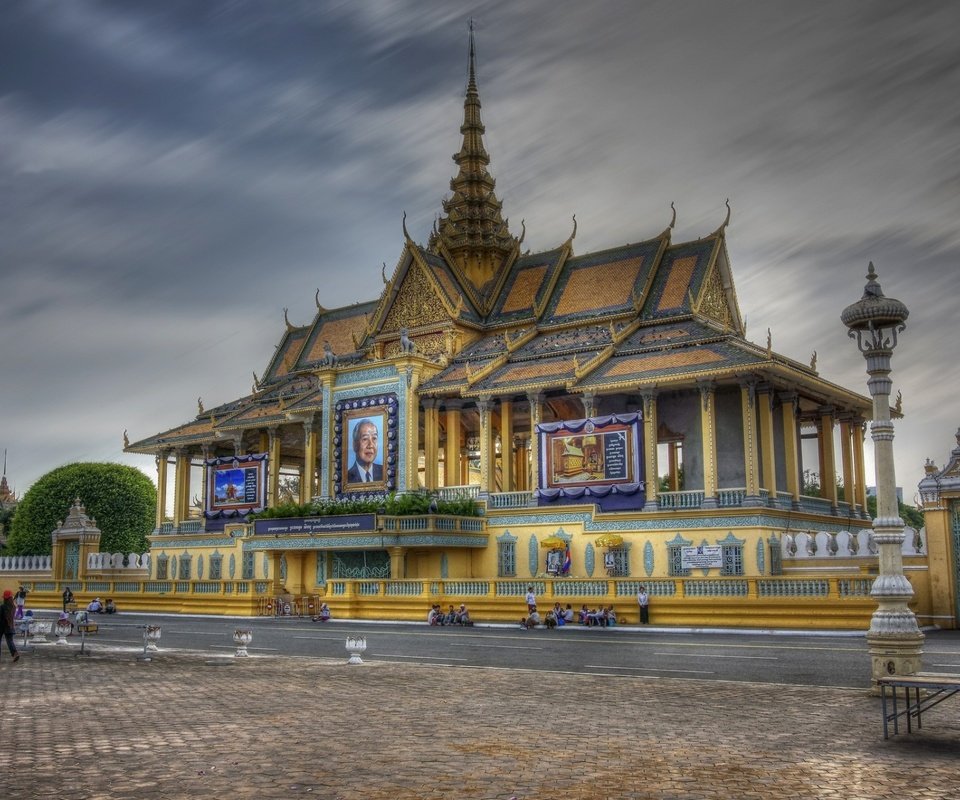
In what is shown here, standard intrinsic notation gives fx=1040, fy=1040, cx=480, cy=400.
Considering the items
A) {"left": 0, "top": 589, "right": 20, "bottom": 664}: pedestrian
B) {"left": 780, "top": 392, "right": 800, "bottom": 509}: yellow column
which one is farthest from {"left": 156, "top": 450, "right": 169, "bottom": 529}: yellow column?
{"left": 0, "top": 589, "right": 20, "bottom": 664}: pedestrian

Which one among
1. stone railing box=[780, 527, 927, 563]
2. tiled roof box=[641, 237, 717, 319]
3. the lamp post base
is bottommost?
the lamp post base

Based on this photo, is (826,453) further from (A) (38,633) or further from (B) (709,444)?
(A) (38,633)

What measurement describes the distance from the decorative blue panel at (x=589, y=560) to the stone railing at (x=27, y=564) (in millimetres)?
26575

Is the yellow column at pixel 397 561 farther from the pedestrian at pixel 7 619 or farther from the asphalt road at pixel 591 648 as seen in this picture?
the pedestrian at pixel 7 619

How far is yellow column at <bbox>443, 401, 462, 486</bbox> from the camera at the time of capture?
39750 mm

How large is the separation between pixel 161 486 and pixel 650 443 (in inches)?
1014

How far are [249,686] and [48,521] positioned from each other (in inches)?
2054

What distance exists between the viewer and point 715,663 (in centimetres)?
1648

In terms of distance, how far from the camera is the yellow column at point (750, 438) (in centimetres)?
3178

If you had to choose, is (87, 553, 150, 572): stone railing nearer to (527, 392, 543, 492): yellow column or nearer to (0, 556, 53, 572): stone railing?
(0, 556, 53, 572): stone railing

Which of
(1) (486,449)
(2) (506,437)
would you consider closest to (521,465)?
(2) (506,437)

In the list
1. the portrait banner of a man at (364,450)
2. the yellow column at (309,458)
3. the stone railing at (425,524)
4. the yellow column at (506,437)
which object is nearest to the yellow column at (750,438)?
the yellow column at (506,437)

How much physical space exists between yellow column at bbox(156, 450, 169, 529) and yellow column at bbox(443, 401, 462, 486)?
15863mm

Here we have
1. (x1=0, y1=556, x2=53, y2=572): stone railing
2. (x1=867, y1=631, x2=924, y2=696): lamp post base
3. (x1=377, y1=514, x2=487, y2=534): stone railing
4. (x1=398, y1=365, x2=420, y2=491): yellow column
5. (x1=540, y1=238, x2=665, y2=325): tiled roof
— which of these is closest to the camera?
(x1=867, y1=631, x2=924, y2=696): lamp post base
